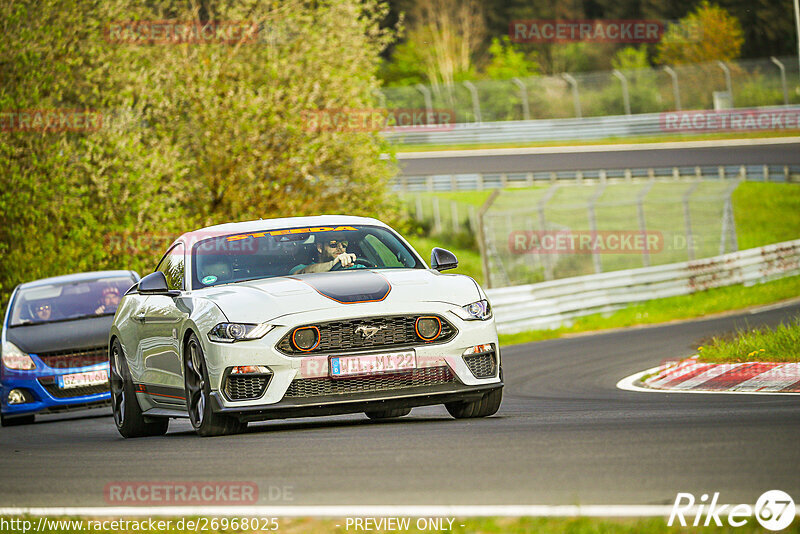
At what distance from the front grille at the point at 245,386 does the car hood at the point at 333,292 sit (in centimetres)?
37

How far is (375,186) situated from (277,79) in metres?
3.31

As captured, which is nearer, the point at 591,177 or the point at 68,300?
the point at 68,300

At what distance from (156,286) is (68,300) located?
666cm

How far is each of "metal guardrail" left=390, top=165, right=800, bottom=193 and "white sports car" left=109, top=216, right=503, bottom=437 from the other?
84.2 feet

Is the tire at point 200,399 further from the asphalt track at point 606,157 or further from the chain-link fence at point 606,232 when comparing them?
the asphalt track at point 606,157

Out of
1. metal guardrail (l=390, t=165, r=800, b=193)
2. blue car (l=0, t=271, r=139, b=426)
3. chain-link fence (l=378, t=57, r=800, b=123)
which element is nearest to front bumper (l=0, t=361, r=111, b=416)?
blue car (l=0, t=271, r=139, b=426)

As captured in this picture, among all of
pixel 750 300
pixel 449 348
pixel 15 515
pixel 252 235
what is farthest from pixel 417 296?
pixel 750 300

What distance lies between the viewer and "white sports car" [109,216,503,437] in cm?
832

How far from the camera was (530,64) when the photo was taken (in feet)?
248

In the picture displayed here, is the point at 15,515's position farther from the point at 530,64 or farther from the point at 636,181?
the point at 530,64

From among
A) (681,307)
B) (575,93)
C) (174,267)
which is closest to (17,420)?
(174,267)

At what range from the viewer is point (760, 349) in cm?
1243

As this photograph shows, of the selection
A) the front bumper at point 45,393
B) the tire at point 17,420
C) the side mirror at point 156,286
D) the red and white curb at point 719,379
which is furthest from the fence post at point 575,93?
the side mirror at point 156,286

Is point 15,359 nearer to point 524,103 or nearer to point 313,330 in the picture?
point 313,330
